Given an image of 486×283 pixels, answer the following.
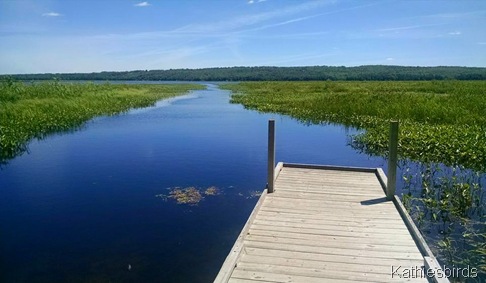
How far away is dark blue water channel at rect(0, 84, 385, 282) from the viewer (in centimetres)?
621

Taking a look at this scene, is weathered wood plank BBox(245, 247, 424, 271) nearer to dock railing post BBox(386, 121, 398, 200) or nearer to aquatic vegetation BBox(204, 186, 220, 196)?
dock railing post BBox(386, 121, 398, 200)

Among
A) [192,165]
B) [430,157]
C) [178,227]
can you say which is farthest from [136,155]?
[430,157]

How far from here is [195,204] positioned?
888 centimetres

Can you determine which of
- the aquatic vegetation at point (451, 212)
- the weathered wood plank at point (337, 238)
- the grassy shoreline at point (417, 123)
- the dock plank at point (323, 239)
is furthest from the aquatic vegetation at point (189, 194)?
the grassy shoreline at point (417, 123)

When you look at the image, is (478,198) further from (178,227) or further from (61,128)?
(61,128)

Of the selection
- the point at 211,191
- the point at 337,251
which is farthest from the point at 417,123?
the point at 337,251

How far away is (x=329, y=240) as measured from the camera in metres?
5.29

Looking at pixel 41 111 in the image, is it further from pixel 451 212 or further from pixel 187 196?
pixel 451 212

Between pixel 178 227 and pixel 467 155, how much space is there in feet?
31.0

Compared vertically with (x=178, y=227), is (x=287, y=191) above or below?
above

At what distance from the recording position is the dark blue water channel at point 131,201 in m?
6.21

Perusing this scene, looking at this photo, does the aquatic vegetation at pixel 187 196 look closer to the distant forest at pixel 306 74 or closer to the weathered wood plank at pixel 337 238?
the weathered wood plank at pixel 337 238

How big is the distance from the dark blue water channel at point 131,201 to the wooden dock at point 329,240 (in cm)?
123

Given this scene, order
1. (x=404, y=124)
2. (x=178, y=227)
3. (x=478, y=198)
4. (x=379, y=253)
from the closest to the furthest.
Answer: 1. (x=379, y=253)
2. (x=178, y=227)
3. (x=478, y=198)
4. (x=404, y=124)
